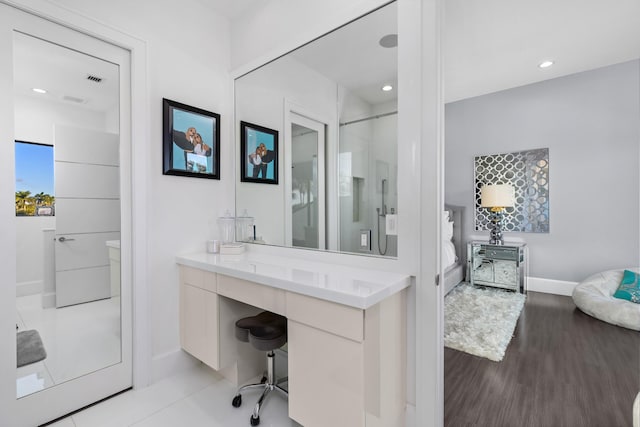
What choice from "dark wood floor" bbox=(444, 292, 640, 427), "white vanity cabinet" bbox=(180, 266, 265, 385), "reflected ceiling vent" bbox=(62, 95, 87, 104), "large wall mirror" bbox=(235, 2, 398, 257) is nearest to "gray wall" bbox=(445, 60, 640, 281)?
"dark wood floor" bbox=(444, 292, 640, 427)

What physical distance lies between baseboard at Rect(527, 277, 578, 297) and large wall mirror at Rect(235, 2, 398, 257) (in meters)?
3.69

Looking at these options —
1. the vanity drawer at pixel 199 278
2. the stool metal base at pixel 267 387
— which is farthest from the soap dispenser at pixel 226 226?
the stool metal base at pixel 267 387

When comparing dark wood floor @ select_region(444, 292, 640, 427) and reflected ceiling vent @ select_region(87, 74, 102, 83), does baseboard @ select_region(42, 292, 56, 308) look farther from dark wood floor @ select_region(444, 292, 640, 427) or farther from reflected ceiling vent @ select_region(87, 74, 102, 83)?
dark wood floor @ select_region(444, 292, 640, 427)

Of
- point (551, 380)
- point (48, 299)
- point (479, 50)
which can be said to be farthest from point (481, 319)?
point (48, 299)

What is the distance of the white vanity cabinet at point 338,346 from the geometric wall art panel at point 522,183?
143 inches

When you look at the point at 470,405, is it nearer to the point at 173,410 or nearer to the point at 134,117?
the point at 173,410

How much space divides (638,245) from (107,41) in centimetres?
544

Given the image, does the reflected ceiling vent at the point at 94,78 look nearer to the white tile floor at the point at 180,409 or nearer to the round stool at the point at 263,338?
the round stool at the point at 263,338

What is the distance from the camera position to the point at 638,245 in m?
3.35

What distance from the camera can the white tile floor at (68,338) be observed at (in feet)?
5.09

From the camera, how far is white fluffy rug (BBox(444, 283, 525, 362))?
94.2 inches

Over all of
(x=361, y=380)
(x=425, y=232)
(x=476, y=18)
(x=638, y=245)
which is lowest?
(x=361, y=380)

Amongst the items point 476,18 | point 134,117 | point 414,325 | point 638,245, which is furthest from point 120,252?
point 638,245

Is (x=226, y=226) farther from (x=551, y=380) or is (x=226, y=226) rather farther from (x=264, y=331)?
(x=551, y=380)
